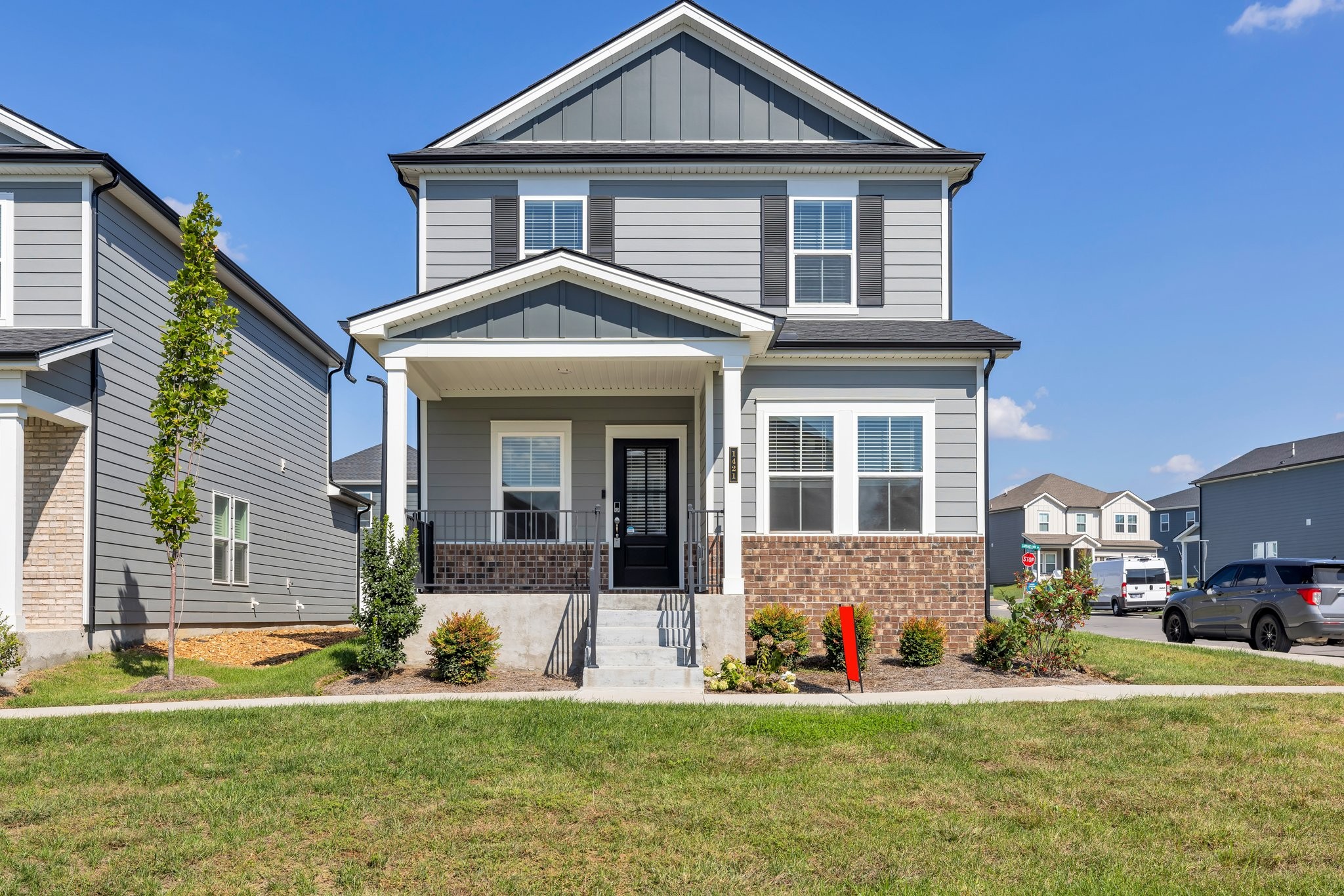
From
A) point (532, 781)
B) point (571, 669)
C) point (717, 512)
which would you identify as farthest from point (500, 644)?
point (532, 781)

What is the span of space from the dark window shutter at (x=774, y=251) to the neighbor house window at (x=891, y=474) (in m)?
2.36

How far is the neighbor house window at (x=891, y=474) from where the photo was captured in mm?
14289

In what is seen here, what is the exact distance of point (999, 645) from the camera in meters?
12.4

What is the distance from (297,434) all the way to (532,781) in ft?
54.6

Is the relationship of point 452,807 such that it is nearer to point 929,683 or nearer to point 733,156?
point 929,683

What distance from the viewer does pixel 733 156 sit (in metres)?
15.5

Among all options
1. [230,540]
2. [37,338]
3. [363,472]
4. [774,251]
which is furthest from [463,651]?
[363,472]

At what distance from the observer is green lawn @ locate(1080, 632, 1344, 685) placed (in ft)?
38.7

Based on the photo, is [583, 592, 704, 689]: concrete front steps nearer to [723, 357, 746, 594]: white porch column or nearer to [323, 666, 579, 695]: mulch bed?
[323, 666, 579, 695]: mulch bed

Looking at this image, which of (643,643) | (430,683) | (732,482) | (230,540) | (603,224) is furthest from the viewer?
(230,540)

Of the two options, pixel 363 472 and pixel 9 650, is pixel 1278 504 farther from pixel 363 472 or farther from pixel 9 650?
pixel 9 650

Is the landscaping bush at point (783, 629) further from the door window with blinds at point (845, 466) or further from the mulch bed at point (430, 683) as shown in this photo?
the mulch bed at point (430, 683)

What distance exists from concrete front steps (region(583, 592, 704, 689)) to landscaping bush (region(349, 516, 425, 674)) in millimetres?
2114

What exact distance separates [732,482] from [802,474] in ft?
5.55
